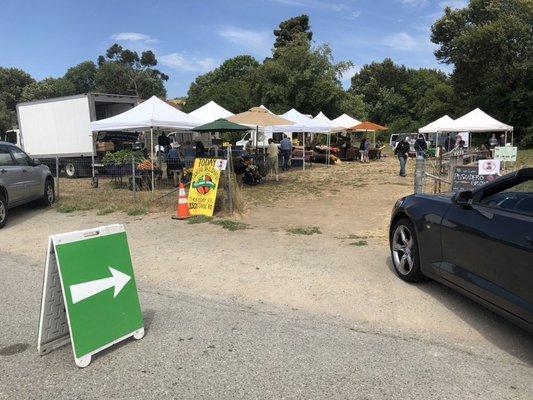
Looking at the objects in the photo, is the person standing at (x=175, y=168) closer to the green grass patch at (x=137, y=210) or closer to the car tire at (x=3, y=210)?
the green grass patch at (x=137, y=210)

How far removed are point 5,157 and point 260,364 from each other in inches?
358

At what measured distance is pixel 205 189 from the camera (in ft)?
34.1

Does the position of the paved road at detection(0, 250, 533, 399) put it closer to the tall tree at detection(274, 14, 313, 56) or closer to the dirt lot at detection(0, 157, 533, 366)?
the dirt lot at detection(0, 157, 533, 366)

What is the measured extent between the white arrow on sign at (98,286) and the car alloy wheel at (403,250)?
3091 mm

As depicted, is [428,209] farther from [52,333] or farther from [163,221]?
[163,221]

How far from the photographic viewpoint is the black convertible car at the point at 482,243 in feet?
12.3

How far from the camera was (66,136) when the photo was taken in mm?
20250

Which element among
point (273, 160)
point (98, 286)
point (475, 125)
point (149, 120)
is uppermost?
point (149, 120)

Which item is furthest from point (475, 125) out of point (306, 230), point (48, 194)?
point (48, 194)

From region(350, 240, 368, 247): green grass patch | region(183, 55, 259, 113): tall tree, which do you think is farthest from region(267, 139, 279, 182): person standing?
region(183, 55, 259, 113): tall tree

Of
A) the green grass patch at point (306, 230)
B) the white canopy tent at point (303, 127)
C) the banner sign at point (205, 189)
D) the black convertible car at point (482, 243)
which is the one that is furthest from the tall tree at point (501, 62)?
the black convertible car at point (482, 243)

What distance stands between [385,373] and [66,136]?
1940 centimetres

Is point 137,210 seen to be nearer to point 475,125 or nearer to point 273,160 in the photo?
point 273,160

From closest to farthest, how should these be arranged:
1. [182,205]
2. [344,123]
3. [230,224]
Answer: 1. [230,224]
2. [182,205]
3. [344,123]
